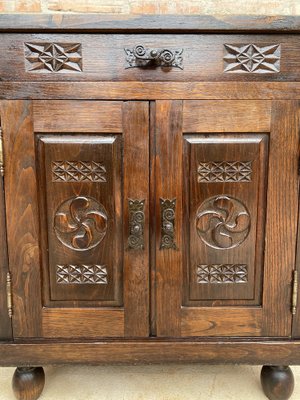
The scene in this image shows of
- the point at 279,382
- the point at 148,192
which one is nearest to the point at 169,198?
the point at 148,192

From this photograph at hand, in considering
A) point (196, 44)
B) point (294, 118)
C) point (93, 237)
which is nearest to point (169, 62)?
point (196, 44)

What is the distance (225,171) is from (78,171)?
1.08 ft

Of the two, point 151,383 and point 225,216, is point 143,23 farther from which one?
point 151,383

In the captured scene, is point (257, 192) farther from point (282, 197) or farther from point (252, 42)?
point (252, 42)

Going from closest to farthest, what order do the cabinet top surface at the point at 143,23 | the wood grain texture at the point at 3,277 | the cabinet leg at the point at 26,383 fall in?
the cabinet top surface at the point at 143,23 < the wood grain texture at the point at 3,277 < the cabinet leg at the point at 26,383

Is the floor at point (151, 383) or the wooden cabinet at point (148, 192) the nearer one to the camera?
the wooden cabinet at point (148, 192)

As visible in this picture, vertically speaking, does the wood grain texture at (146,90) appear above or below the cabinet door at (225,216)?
above

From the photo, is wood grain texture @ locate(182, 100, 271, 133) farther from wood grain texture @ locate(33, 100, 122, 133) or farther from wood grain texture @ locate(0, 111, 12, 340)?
wood grain texture @ locate(0, 111, 12, 340)

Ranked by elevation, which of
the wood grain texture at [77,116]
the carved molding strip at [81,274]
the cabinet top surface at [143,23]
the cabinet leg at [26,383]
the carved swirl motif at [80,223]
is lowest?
the cabinet leg at [26,383]

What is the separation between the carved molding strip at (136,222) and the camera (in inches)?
38.6

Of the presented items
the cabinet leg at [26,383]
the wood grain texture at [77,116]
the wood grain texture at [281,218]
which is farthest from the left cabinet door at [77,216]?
the wood grain texture at [281,218]

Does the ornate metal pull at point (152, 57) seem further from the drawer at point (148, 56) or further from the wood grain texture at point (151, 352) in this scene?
the wood grain texture at point (151, 352)

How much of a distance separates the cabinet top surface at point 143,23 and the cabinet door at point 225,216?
151 mm

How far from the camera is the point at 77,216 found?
996 millimetres
